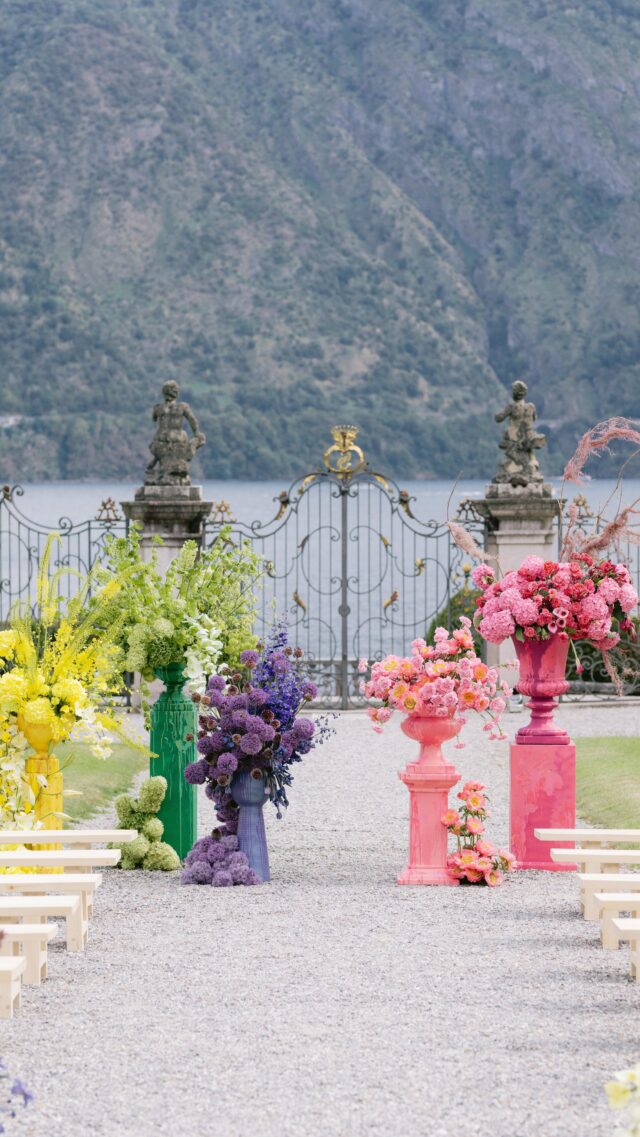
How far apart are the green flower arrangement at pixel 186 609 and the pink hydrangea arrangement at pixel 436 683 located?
0.92 metres

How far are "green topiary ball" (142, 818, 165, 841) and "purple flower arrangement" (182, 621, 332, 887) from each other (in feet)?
1.29

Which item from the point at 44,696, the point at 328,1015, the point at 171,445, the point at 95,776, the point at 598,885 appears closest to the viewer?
the point at 328,1015

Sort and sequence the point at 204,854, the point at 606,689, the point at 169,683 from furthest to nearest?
the point at 606,689, the point at 169,683, the point at 204,854

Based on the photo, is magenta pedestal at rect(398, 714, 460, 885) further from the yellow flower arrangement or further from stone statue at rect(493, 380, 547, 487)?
stone statue at rect(493, 380, 547, 487)

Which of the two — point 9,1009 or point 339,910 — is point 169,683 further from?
point 9,1009

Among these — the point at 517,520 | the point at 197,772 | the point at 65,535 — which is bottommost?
the point at 197,772

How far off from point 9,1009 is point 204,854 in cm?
302

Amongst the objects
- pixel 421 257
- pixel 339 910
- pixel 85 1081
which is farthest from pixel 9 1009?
pixel 421 257

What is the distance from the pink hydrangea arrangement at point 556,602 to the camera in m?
9.35

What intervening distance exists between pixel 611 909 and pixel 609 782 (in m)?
5.91

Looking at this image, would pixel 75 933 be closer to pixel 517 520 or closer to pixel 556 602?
pixel 556 602

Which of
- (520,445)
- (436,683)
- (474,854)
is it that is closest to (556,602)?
(436,683)

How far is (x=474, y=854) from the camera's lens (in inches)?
350

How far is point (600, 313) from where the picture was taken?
87.1 metres
